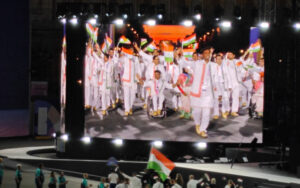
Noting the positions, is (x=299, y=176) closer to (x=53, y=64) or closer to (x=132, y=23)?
(x=132, y=23)

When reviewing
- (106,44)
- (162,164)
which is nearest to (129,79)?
(106,44)

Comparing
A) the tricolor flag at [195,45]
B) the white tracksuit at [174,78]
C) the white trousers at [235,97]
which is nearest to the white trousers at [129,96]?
the white tracksuit at [174,78]

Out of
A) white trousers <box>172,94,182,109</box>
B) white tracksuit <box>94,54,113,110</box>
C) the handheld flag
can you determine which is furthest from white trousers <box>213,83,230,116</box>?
white tracksuit <box>94,54,113,110</box>

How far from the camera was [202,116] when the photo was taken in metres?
31.1

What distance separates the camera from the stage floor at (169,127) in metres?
31.1

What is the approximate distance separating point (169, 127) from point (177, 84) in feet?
6.21

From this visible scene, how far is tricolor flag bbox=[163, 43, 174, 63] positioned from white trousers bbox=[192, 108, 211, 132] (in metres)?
2.42

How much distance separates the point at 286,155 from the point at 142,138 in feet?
22.5

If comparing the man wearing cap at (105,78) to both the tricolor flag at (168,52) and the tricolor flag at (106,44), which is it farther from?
the tricolor flag at (168,52)

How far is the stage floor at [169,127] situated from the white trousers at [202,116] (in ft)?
0.72

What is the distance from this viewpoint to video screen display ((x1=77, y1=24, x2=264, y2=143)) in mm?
30797

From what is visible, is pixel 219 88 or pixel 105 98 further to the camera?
pixel 105 98

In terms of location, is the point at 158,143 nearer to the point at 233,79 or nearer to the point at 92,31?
the point at 233,79

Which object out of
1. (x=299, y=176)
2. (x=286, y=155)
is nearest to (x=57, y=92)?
(x=286, y=155)
